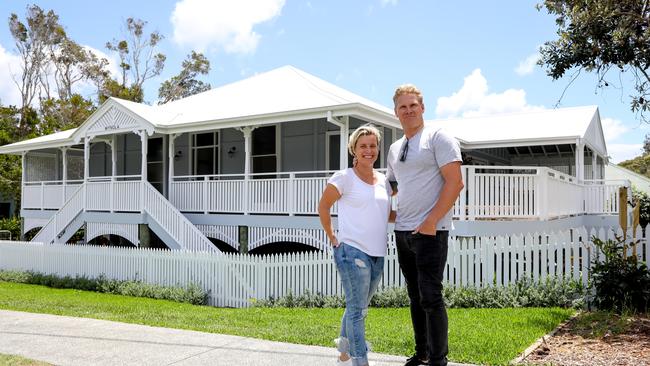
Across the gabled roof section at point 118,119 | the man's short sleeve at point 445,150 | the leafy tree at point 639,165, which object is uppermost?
the leafy tree at point 639,165

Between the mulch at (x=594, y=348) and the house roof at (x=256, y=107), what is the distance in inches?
283

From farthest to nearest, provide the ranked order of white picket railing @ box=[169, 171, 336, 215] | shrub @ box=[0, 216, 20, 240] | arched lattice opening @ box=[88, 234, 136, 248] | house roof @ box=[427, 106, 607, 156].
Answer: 1. shrub @ box=[0, 216, 20, 240]
2. arched lattice opening @ box=[88, 234, 136, 248]
3. house roof @ box=[427, 106, 607, 156]
4. white picket railing @ box=[169, 171, 336, 215]

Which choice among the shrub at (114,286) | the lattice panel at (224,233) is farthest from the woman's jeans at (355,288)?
the lattice panel at (224,233)

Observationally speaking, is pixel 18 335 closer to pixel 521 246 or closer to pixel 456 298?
pixel 456 298

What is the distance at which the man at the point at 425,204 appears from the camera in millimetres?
3939

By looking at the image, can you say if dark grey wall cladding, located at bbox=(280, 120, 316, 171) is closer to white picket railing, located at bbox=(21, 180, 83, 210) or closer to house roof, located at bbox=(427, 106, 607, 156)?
house roof, located at bbox=(427, 106, 607, 156)

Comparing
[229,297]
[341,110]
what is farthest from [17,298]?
[341,110]

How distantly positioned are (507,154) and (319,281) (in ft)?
55.3

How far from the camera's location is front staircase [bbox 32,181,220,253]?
546 inches

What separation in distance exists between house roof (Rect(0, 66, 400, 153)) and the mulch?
23.6 feet

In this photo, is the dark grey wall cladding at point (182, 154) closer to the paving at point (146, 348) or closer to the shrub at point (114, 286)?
the shrub at point (114, 286)

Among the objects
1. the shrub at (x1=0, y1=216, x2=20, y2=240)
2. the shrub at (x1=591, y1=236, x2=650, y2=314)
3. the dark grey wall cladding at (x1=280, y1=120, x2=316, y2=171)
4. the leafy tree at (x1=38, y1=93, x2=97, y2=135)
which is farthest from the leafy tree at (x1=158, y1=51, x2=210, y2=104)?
the shrub at (x1=591, y1=236, x2=650, y2=314)

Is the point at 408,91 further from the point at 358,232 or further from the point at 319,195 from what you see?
the point at 319,195

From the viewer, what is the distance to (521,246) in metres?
9.42
